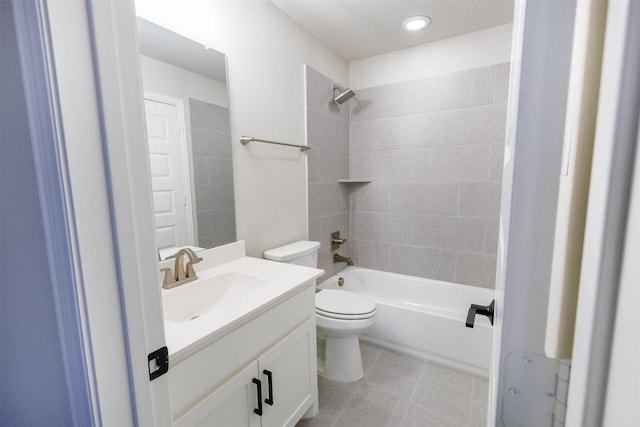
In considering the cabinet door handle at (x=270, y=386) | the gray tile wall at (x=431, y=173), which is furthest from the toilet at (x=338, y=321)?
the gray tile wall at (x=431, y=173)

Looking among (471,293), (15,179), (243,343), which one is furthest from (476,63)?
(15,179)

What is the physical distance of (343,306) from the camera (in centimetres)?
192

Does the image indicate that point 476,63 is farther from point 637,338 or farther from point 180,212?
point 637,338

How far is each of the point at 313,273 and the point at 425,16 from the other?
1832 mm

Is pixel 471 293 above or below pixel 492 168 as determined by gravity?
below

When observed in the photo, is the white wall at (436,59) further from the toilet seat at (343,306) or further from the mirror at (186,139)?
the toilet seat at (343,306)

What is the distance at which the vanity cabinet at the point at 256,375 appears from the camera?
898 millimetres

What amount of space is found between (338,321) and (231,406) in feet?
2.91

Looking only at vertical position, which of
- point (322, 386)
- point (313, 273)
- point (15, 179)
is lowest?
point (322, 386)

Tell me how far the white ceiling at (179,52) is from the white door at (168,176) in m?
0.21

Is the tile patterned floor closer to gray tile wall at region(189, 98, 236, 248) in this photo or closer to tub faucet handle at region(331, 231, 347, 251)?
tub faucet handle at region(331, 231, 347, 251)

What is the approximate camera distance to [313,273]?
4.60 ft

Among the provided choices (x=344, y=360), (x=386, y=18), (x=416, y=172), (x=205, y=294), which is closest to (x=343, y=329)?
(x=344, y=360)

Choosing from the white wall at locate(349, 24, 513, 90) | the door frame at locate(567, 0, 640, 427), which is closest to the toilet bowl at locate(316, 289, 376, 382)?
the door frame at locate(567, 0, 640, 427)
